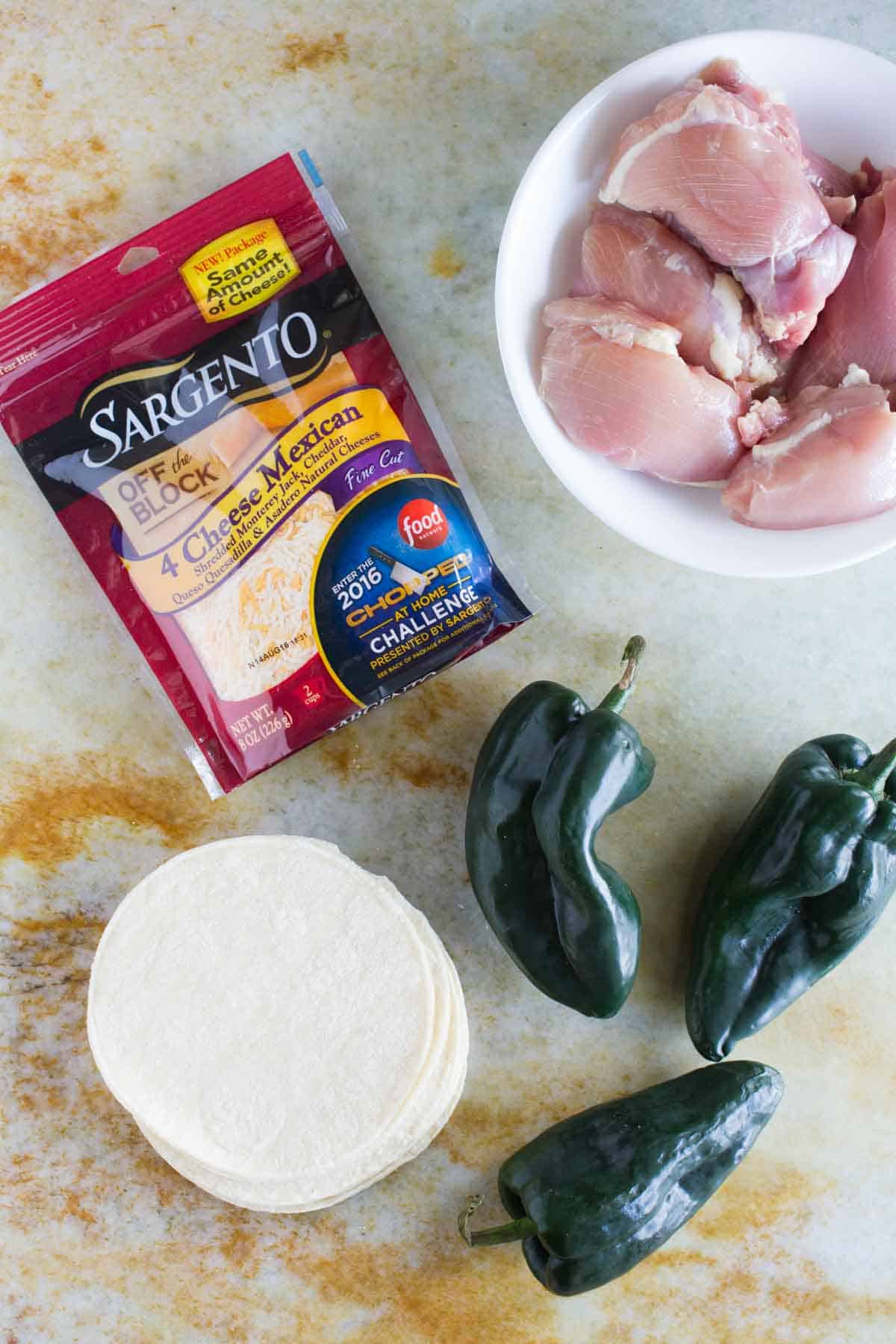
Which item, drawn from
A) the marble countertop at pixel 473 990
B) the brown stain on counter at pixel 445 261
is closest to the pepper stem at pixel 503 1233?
the marble countertop at pixel 473 990

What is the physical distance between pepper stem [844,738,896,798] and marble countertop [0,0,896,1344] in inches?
7.6

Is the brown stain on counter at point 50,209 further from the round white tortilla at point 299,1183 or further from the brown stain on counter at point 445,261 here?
the round white tortilla at point 299,1183

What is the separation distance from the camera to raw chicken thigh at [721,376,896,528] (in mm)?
1300

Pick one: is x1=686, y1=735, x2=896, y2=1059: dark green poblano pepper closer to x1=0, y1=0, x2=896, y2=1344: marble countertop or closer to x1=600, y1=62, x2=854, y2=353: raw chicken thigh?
x1=0, y1=0, x2=896, y2=1344: marble countertop

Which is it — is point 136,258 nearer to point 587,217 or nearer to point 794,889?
point 587,217

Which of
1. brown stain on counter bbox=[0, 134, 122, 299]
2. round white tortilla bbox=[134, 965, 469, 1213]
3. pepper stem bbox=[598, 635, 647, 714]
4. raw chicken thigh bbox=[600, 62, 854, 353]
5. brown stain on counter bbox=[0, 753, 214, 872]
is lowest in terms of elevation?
round white tortilla bbox=[134, 965, 469, 1213]

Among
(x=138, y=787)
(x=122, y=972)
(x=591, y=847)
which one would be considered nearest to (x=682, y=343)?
→ (x=591, y=847)

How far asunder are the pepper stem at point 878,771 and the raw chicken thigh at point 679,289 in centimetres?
57

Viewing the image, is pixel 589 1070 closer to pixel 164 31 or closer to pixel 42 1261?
pixel 42 1261

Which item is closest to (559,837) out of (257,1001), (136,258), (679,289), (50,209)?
(257,1001)

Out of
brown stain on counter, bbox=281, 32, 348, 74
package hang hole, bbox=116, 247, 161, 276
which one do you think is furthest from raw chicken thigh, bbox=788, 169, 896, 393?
package hang hole, bbox=116, 247, 161, 276

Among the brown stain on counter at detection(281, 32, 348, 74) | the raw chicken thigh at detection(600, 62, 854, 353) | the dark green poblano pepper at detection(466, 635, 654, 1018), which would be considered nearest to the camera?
the raw chicken thigh at detection(600, 62, 854, 353)

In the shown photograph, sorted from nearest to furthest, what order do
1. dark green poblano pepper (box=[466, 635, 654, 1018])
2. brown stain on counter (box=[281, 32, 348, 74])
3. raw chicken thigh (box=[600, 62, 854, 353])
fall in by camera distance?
1. raw chicken thigh (box=[600, 62, 854, 353])
2. dark green poblano pepper (box=[466, 635, 654, 1018])
3. brown stain on counter (box=[281, 32, 348, 74])

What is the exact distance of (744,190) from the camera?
1.30 metres
